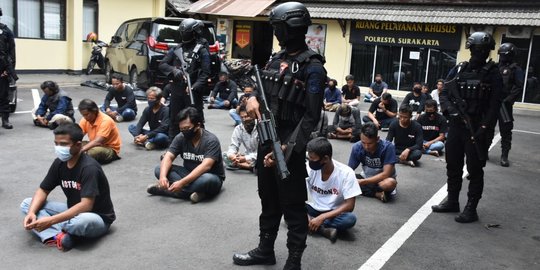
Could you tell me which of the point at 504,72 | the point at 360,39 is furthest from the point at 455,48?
the point at 504,72

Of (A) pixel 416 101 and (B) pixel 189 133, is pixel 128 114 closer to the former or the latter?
(B) pixel 189 133

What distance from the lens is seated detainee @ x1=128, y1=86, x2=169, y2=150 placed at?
8.44m

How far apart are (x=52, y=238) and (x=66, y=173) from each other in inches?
21.7

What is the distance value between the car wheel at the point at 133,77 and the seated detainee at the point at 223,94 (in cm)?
248

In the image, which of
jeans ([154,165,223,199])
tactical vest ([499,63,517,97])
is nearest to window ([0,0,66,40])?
jeans ([154,165,223,199])

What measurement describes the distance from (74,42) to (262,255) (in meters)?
15.4

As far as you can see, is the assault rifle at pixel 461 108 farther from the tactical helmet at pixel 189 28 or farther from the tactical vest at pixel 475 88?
the tactical helmet at pixel 189 28

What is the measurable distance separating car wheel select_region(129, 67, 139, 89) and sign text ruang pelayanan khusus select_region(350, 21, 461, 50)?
26.4ft

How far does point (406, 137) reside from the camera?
27.7 feet

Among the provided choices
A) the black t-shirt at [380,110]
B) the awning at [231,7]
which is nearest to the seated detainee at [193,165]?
the black t-shirt at [380,110]

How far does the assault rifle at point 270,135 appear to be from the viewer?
3479 mm

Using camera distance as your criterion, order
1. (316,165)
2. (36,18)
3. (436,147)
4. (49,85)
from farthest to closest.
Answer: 1. (36,18)
2. (436,147)
3. (49,85)
4. (316,165)

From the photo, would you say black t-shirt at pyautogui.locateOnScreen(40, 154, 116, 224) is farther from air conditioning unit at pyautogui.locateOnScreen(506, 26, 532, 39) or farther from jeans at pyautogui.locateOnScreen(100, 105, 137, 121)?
air conditioning unit at pyautogui.locateOnScreen(506, 26, 532, 39)

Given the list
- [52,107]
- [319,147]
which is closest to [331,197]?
[319,147]
